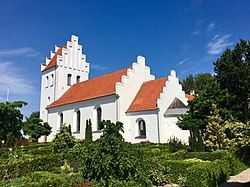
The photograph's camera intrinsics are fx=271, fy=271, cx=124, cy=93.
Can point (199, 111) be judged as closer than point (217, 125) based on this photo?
No

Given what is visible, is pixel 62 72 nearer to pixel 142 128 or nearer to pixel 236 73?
pixel 142 128

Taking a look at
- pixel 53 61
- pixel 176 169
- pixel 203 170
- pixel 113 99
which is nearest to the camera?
pixel 203 170

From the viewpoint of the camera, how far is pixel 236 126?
8.85 metres

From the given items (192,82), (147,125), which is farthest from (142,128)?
(192,82)

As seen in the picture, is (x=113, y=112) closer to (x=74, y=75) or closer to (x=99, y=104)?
(x=99, y=104)

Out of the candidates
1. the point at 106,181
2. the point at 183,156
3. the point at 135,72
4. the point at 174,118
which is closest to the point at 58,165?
the point at 183,156

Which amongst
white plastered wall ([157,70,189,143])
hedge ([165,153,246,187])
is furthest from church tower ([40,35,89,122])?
hedge ([165,153,246,187])

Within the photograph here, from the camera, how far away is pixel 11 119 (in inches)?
1553

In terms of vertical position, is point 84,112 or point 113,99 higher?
point 113,99

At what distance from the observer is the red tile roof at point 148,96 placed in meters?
29.5

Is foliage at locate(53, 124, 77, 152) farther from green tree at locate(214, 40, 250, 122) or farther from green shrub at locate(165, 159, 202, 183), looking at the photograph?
green tree at locate(214, 40, 250, 122)

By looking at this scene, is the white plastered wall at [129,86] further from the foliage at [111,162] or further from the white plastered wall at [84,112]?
the foliage at [111,162]

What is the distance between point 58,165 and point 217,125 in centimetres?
1259

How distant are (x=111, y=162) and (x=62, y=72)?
33426mm
